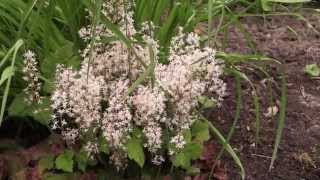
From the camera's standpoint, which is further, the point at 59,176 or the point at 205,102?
the point at 205,102

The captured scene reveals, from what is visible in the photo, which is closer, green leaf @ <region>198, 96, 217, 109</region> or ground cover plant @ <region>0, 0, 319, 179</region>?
ground cover plant @ <region>0, 0, 319, 179</region>

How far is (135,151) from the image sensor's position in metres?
2.37

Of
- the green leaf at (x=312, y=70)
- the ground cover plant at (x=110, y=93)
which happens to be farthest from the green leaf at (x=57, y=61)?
the green leaf at (x=312, y=70)

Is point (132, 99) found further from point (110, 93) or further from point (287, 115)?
point (287, 115)

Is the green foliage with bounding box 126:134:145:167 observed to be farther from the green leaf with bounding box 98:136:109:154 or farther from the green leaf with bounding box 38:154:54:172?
the green leaf with bounding box 38:154:54:172

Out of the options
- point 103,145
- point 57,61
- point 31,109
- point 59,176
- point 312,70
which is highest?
point 312,70

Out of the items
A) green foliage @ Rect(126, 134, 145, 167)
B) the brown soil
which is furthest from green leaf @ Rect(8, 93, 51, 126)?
the brown soil

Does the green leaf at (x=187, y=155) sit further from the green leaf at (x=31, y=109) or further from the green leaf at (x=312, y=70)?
the green leaf at (x=312, y=70)

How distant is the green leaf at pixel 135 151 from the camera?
2.36m

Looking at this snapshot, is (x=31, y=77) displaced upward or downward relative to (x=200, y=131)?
upward

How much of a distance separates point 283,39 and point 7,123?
178 cm

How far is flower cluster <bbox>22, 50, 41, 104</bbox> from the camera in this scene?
7.70 ft

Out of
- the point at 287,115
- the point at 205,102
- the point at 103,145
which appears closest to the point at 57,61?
the point at 103,145

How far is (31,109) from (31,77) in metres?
0.15
